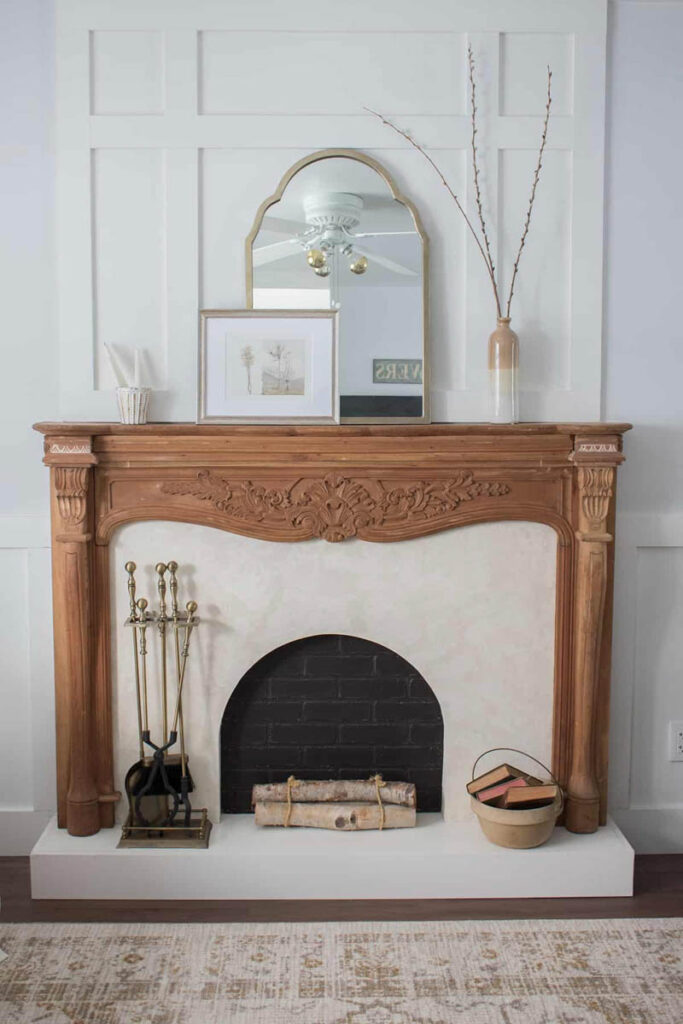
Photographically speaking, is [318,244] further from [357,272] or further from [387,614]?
[387,614]

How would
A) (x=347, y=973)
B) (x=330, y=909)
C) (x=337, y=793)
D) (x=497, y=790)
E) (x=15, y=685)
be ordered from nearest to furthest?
(x=347, y=973), (x=330, y=909), (x=497, y=790), (x=337, y=793), (x=15, y=685)

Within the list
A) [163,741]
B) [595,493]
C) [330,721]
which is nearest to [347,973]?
[330,721]

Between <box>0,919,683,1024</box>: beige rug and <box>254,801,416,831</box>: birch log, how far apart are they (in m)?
0.32

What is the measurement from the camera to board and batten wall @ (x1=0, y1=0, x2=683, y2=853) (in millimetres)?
2789

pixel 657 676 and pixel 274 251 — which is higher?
pixel 274 251

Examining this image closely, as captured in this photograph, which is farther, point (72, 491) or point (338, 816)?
point (338, 816)

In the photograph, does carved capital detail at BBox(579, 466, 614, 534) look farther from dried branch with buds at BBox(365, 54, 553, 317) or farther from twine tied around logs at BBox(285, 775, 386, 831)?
twine tied around logs at BBox(285, 775, 386, 831)

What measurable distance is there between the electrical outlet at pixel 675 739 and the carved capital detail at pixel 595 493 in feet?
2.50

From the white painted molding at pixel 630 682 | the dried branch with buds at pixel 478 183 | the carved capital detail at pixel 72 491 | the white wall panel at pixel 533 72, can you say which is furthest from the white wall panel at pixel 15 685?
the white wall panel at pixel 533 72

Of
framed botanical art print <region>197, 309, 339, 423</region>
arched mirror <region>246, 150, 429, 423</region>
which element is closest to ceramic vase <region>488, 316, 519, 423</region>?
arched mirror <region>246, 150, 429, 423</region>

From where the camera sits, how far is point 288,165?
283 centimetres

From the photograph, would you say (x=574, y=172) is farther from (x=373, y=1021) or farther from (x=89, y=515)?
(x=373, y=1021)

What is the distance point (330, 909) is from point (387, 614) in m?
0.85

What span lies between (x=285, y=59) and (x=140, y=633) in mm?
1762
